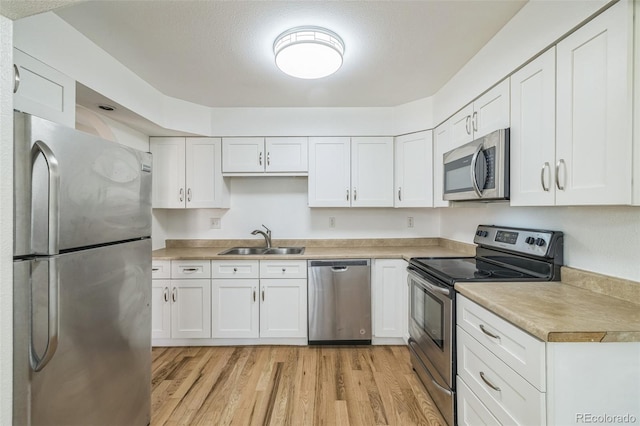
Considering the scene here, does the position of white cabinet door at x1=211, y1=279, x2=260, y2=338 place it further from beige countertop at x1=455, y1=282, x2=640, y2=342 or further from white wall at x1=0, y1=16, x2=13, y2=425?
beige countertop at x1=455, y1=282, x2=640, y2=342

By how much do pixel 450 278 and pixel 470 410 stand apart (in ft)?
2.24

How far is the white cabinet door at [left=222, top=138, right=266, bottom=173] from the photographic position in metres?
2.90

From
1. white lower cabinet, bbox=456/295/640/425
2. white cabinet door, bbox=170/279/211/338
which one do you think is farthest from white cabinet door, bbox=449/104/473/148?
white cabinet door, bbox=170/279/211/338

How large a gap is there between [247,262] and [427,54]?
7.49 ft

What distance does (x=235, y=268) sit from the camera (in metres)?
2.63

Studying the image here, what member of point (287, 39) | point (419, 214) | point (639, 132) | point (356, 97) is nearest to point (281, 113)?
point (356, 97)

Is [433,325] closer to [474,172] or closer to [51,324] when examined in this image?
[474,172]

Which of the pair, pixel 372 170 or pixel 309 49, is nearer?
pixel 309 49

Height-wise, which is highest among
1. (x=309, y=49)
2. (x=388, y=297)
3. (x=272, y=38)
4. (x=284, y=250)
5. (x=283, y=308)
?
(x=272, y=38)

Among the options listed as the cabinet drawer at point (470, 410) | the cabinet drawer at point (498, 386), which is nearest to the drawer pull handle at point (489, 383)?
the cabinet drawer at point (498, 386)

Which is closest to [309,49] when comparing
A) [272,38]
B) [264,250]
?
[272,38]

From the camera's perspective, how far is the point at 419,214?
3.16 metres

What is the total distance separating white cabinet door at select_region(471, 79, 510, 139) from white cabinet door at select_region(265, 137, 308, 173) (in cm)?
160

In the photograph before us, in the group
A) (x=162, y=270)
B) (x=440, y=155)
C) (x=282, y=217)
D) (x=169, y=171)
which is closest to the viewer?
(x=440, y=155)
